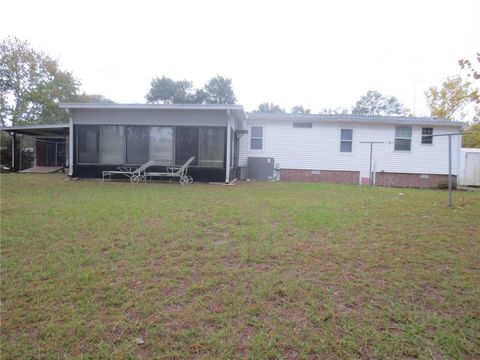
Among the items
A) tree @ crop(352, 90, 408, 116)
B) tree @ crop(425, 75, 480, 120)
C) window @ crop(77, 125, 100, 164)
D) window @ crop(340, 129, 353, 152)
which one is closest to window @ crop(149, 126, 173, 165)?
window @ crop(77, 125, 100, 164)

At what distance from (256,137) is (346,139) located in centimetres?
422

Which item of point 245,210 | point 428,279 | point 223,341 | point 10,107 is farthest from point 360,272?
point 10,107


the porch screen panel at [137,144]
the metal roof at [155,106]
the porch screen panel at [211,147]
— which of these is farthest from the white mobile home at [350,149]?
the porch screen panel at [137,144]

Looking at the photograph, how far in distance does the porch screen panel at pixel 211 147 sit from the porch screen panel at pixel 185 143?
0.23 m

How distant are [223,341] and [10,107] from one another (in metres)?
29.4

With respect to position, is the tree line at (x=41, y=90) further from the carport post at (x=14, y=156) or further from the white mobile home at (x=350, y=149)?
the white mobile home at (x=350, y=149)

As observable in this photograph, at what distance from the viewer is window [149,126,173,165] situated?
11.0 meters

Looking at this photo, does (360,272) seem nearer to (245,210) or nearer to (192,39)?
(245,210)

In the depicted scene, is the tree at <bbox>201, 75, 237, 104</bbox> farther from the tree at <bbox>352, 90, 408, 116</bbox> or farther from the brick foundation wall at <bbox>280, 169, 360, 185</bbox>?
the brick foundation wall at <bbox>280, 169, 360, 185</bbox>

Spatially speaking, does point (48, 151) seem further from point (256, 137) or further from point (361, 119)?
point (361, 119)

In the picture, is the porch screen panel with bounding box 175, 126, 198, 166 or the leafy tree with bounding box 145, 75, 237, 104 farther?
the leafy tree with bounding box 145, 75, 237, 104

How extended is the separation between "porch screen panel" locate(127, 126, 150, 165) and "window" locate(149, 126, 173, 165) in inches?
9.4

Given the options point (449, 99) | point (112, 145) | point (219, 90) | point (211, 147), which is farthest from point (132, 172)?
point (449, 99)

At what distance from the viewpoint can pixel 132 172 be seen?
1102 centimetres
